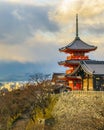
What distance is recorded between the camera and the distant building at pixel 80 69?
57.6 metres

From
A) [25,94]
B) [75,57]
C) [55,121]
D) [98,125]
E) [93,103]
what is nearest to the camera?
[98,125]

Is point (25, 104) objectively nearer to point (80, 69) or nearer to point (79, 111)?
point (80, 69)

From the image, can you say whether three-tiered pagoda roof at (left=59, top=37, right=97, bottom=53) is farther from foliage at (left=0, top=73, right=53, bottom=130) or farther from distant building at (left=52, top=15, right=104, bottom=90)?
foliage at (left=0, top=73, right=53, bottom=130)

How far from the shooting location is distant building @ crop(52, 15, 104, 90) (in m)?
57.6

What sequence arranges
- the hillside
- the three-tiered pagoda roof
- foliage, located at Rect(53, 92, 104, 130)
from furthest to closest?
the three-tiered pagoda roof < the hillside < foliage, located at Rect(53, 92, 104, 130)

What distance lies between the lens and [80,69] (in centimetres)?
6059

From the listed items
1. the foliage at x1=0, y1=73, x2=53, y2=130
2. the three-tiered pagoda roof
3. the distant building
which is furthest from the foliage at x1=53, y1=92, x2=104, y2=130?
the three-tiered pagoda roof

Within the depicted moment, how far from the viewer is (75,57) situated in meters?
71.9

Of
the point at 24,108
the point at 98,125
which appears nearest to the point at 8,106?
the point at 24,108

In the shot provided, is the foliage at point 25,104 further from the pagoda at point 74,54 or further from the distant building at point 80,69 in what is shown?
the pagoda at point 74,54

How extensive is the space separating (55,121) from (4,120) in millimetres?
11563

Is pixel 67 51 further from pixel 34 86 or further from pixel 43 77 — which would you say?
pixel 34 86

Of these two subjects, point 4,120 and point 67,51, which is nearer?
point 4,120

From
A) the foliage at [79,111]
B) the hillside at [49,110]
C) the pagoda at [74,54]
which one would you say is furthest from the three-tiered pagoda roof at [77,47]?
the foliage at [79,111]
